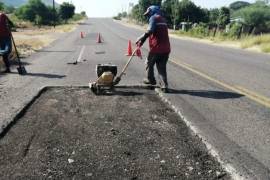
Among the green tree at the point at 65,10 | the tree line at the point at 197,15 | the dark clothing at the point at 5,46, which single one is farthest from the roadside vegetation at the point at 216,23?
the green tree at the point at 65,10

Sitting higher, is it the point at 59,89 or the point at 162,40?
the point at 162,40

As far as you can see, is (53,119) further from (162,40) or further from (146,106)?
(162,40)

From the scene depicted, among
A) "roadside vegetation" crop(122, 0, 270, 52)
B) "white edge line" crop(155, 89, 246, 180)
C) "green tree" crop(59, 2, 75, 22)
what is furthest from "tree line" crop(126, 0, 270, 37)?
"white edge line" crop(155, 89, 246, 180)

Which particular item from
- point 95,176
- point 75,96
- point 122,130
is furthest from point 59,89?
point 95,176

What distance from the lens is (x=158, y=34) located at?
362 inches

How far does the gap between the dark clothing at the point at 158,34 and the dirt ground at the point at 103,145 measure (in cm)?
180

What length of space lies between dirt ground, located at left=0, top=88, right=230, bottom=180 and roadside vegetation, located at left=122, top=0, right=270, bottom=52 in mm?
17687

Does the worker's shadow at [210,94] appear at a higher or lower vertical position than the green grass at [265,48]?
higher

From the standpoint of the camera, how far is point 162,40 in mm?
9273

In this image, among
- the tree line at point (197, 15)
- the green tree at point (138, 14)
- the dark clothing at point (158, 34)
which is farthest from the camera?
the green tree at point (138, 14)

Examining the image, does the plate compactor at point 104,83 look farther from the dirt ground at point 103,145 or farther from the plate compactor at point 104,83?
the dirt ground at point 103,145

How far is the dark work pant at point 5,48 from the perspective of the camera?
1238 centimetres

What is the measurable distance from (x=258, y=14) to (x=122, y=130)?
9184cm

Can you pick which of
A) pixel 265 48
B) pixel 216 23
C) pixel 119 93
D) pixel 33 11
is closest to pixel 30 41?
pixel 265 48
